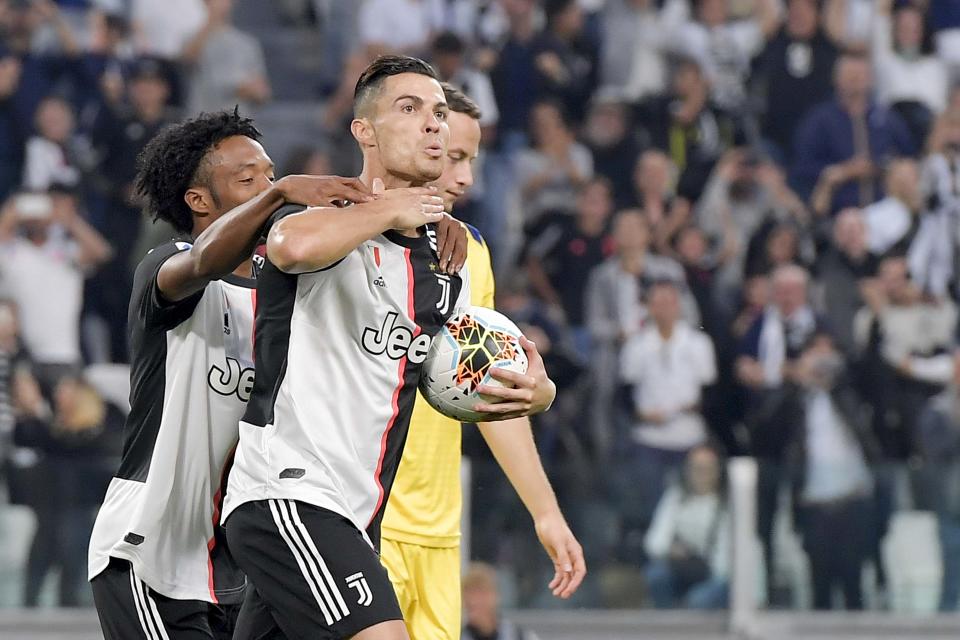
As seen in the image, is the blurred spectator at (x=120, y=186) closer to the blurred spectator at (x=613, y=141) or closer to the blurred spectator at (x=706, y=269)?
the blurred spectator at (x=613, y=141)

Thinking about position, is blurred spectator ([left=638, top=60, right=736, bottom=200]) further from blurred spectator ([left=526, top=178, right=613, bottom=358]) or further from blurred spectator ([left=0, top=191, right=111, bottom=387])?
blurred spectator ([left=0, top=191, right=111, bottom=387])

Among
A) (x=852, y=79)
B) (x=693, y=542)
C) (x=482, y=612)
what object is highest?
(x=852, y=79)

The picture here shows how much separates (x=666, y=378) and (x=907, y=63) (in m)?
3.25

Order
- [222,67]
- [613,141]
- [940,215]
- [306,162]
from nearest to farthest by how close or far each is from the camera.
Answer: [306,162] < [940,215] < [613,141] < [222,67]

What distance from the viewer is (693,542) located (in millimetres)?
7301

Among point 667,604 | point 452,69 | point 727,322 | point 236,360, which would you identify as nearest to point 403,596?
point 236,360

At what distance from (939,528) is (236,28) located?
6112 mm

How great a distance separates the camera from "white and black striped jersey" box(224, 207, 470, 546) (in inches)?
138

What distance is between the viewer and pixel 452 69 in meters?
10.3

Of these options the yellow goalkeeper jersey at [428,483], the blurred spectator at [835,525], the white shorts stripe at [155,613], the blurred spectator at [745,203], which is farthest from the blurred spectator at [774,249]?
the white shorts stripe at [155,613]

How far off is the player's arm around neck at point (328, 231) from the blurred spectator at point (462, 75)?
22.4 feet

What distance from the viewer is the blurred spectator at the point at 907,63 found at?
1049 cm

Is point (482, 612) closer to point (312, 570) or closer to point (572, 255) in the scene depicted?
point (572, 255)

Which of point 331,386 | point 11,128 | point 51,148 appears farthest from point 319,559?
point 11,128
